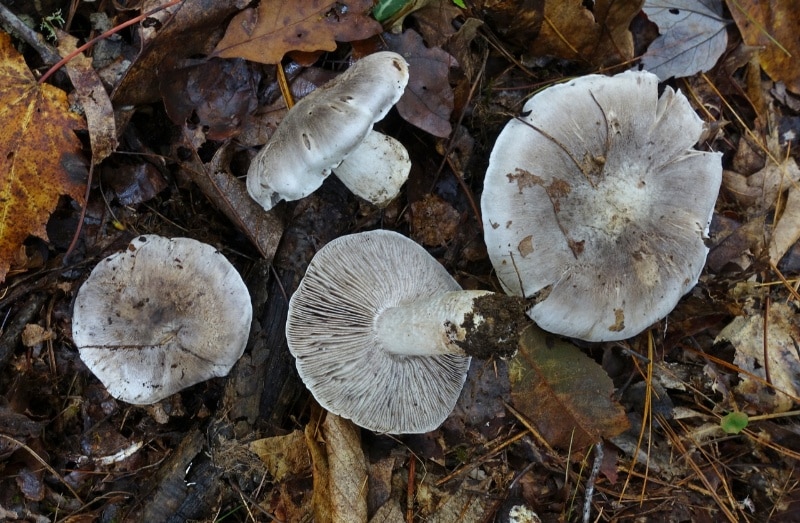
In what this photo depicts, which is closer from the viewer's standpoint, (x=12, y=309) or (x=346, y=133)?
(x=346, y=133)

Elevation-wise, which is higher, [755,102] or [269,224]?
[269,224]

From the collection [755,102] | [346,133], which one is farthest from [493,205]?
[755,102]

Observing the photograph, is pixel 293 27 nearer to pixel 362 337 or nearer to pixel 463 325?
pixel 362 337

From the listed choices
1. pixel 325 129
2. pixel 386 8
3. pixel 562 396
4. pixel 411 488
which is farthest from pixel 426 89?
pixel 411 488

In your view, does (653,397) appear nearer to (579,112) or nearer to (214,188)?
(579,112)

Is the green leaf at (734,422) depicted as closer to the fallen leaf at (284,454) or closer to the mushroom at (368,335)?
the mushroom at (368,335)

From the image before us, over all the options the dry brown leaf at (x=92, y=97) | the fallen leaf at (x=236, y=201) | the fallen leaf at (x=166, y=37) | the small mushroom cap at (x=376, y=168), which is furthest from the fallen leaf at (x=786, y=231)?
the dry brown leaf at (x=92, y=97)
